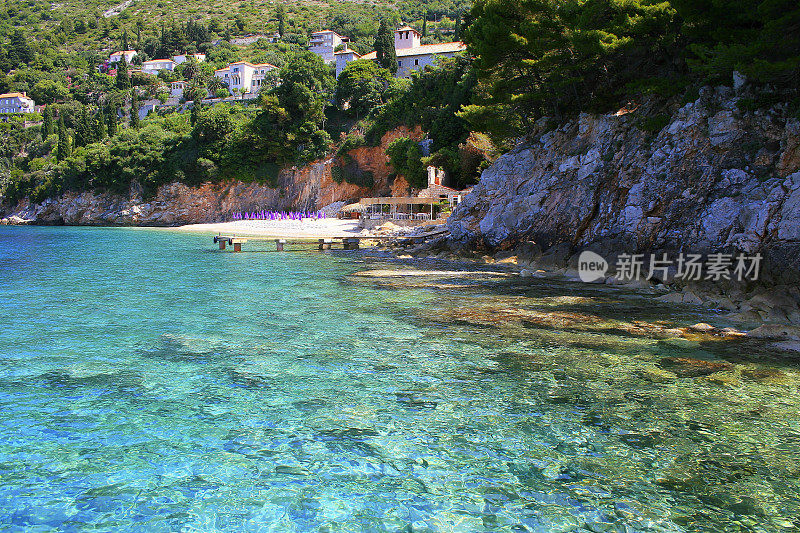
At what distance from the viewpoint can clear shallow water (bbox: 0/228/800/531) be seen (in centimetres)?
565

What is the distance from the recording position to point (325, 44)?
126m

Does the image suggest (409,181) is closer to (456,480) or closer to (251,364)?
(251,364)

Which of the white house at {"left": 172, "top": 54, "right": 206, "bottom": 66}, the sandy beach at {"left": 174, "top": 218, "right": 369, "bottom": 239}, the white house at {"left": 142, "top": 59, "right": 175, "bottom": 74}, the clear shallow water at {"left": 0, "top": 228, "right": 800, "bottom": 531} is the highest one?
the white house at {"left": 172, "top": 54, "right": 206, "bottom": 66}

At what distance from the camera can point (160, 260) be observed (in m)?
31.1

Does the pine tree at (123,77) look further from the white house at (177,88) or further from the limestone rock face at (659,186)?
the limestone rock face at (659,186)

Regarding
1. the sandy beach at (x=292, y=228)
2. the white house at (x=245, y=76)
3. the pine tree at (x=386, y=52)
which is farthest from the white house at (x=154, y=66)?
the sandy beach at (x=292, y=228)

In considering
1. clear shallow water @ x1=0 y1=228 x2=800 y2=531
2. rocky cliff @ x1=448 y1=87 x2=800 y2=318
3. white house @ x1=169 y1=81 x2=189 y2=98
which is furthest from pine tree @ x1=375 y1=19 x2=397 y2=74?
clear shallow water @ x1=0 y1=228 x2=800 y2=531

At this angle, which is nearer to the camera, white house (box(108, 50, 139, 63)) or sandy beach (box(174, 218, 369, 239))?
sandy beach (box(174, 218, 369, 239))

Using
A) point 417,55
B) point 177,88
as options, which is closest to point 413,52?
point 417,55

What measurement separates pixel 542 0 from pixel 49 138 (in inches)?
3820

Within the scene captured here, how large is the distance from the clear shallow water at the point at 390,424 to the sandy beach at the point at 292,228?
33772 millimetres

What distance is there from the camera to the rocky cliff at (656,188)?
671 inches

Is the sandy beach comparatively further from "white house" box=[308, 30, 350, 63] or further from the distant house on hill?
the distant house on hill

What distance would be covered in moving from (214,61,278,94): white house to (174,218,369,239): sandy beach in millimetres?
54286
